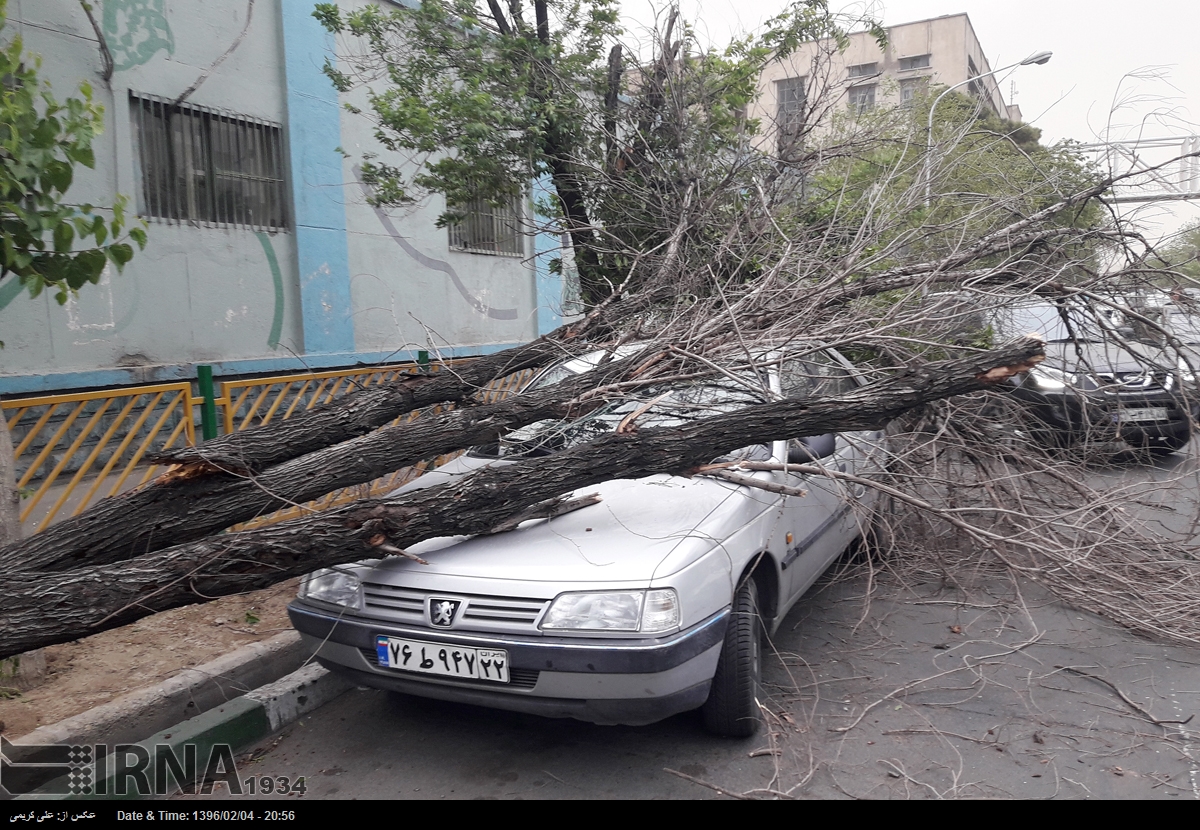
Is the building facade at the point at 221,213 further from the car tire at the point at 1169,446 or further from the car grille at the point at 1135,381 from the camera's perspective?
the car tire at the point at 1169,446

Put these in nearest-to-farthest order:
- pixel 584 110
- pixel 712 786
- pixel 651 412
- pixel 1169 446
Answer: pixel 712 786, pixel 651 412, pixel 1169 446, pixel 584 110

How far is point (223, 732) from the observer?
3.46m

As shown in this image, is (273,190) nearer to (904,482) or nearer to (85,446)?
(85,446)

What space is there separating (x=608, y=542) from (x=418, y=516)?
0.78 m

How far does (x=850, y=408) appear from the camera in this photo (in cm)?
359

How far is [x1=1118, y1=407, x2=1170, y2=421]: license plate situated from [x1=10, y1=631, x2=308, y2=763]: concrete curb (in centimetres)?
481

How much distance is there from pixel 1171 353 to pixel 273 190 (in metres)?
7.85

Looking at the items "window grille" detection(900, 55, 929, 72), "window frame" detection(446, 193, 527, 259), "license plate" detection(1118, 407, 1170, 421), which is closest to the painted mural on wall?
"window frame" detection(446, 193, 527, 259)

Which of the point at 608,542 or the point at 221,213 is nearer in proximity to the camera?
the point at 608,542

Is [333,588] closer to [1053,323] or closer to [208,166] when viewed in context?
[1053,323]

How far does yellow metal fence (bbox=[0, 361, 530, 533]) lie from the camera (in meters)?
4.60

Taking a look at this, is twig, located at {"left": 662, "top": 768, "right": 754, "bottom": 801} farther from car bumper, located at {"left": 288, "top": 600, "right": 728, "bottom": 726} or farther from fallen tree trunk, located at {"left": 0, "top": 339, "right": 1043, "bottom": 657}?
fallen tree trunk, located at {"left": 0, "top": 339, "right": 1043, "bottom": 657}

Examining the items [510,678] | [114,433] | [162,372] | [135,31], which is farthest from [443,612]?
[135,31]

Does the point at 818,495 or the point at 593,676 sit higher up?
the point at 818,495
